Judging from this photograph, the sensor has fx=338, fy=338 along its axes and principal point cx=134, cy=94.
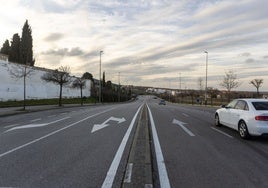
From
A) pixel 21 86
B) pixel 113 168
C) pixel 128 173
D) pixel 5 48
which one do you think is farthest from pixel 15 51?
pixel 128 173

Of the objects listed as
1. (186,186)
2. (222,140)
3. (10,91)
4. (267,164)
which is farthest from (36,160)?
(10,91)

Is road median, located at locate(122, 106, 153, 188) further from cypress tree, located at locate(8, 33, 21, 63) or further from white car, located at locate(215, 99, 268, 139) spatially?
cypress tree, located at locate(8, 33, 21, 63)

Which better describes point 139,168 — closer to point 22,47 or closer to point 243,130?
point 243,130

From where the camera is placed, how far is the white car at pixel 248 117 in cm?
1176

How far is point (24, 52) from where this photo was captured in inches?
3391

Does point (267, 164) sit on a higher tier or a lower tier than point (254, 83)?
lower

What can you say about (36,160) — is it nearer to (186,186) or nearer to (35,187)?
(35,187)

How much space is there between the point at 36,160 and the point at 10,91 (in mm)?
43995

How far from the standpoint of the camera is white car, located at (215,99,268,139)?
1176 cm

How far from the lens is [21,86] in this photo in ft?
173

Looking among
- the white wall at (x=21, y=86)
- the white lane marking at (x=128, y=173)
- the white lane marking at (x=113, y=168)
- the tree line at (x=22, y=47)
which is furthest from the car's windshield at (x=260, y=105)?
the tree line at (x=22, y=47)

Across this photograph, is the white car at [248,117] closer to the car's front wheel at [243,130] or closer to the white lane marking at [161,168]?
the car's front wheel at [243,130]

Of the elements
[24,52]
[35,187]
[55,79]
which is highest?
[24,52]

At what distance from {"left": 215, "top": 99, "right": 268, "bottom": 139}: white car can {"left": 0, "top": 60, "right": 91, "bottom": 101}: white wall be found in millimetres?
39338
